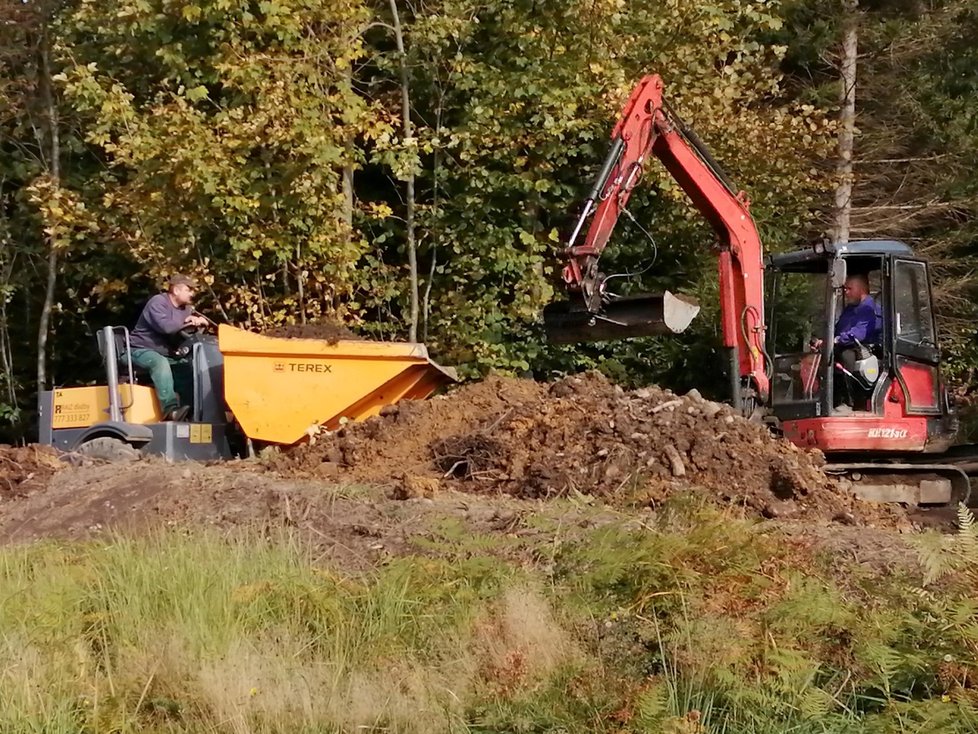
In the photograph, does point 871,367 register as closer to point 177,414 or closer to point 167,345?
point 177,414

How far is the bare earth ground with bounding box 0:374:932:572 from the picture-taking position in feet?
24.8

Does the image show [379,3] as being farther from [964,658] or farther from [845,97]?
[964,658]

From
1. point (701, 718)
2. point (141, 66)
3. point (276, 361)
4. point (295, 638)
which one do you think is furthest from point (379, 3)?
point (701, 718)

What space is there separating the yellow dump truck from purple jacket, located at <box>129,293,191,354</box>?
0.18m

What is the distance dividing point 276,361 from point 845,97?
10550 mm

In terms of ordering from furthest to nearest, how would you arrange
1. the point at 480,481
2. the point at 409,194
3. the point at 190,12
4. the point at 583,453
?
the point at 409,194 < the point at 190,12 < the point at 480,481 < the point at 583,453

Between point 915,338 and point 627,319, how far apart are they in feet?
9.45

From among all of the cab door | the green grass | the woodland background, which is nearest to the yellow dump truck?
the woodland background

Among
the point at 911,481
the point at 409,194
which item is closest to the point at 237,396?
the point at 409,194

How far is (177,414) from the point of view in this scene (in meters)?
11.7

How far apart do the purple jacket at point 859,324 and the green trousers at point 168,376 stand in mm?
6454

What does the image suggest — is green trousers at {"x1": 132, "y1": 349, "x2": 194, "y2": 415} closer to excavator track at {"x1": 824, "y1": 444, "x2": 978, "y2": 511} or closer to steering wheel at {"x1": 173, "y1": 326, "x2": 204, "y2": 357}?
steering wheel at {"x1": 173, "y1": 326, "x2": 204, "y2": 357}

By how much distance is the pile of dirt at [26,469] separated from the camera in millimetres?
10227

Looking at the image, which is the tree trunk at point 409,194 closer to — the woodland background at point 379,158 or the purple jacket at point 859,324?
the woodland background at point 379,158
